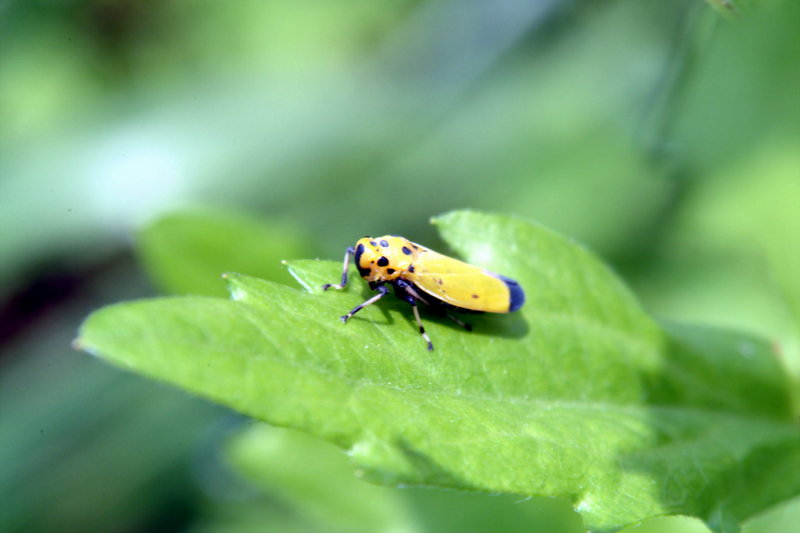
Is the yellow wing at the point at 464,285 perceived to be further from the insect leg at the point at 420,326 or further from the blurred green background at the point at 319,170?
the blurred green background at the point at 319,170

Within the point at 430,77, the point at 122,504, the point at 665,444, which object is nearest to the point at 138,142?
the point at 430,77

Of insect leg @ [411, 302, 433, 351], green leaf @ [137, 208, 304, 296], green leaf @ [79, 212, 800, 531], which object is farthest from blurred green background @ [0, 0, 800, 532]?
insect leg @ [411, 302, 433, 351]

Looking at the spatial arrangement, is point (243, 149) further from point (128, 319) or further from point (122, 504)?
point (128, 319)

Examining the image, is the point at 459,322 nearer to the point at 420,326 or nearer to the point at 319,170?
the point at 420,326

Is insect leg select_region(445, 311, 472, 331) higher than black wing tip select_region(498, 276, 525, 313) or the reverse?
the reverse

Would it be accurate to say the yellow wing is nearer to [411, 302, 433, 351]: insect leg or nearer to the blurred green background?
[411, 302, 433, 351]: insect leg

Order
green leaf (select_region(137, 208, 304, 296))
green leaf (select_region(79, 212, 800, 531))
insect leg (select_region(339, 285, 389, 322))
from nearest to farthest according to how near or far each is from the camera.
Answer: green leaf (select_region(79, 212, 800, 531))
insect leg (select_region(339, 285, 389, 322))
green leaf (select_region(137, 208, 304, 296))
